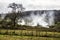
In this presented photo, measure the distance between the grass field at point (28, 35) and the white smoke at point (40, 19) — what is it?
22cm

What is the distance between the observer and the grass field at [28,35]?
4.61 metres

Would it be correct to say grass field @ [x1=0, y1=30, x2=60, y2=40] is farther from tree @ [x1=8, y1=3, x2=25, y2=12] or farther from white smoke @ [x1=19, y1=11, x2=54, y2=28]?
tree @ [x1=8, y1=3, x2=25, y2=12]

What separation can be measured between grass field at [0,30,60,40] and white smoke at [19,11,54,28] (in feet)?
0.74

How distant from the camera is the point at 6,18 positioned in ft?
16.4

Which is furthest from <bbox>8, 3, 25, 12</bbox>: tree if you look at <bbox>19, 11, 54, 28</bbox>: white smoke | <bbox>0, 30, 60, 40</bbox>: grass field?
<bbox>0, 30, 60, 40</bbox>: grass field

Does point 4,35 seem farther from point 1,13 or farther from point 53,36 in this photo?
point 53,36

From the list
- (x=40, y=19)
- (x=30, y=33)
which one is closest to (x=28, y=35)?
(x=30, y=33)

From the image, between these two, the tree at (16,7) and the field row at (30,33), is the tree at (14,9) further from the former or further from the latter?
the field row at (30,33)

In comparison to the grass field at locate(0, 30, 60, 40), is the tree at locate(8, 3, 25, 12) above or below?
above

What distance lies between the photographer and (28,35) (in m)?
4.78

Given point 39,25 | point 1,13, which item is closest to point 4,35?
point 1,13

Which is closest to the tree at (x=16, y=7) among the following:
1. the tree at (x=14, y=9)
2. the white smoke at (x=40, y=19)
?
the tree at (x=14, y=9)

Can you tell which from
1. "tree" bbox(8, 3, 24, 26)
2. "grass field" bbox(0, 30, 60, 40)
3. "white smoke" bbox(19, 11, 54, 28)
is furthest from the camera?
"tree" bbox(8, 3, 24, 26)

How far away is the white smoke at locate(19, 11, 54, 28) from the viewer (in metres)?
4.74
